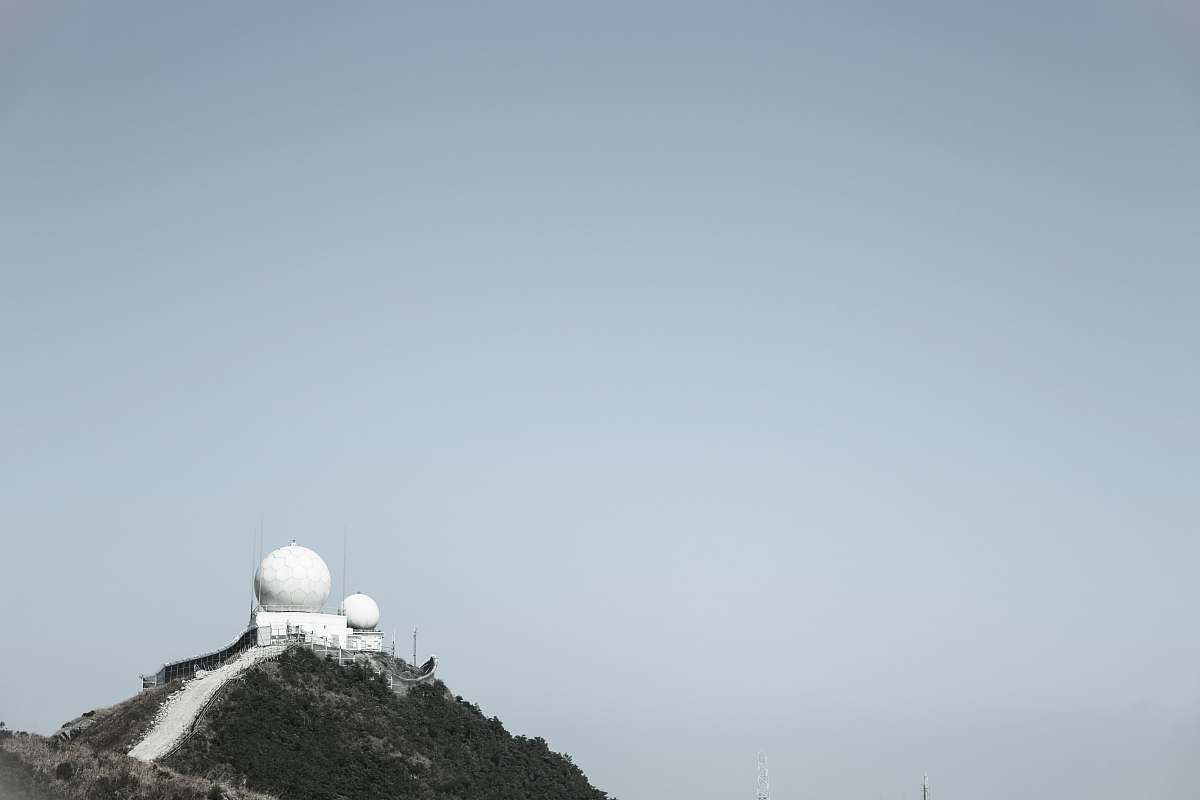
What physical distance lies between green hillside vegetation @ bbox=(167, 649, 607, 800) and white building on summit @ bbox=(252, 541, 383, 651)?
4.87 meters

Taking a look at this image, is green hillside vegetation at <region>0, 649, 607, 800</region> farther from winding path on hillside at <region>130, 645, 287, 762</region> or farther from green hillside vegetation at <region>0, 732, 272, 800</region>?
winding path on hillside at <region>130, 645, 287, 762</region>

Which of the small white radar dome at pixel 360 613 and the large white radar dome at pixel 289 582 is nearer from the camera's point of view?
the large white radar dome at pixel 289 582

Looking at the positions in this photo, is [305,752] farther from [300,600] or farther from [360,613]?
[360,613]

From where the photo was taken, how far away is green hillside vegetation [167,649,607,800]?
65.2 m

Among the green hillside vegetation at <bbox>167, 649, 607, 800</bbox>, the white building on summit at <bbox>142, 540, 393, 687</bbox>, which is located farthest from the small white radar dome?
the green hillside vegetation at <bbox>167, 649, 607, 800</bbox>

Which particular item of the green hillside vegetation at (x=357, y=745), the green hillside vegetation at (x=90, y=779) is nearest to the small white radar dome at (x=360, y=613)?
the green hillside vegetation at (x=357, y=745)

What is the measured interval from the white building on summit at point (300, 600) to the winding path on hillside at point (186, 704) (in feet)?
12.5

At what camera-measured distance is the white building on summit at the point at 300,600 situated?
8175cm

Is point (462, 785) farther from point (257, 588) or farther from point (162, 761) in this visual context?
point (257, 588)

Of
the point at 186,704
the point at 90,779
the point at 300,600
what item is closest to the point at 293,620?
the point at 300,600

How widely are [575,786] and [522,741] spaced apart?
502 centimetres

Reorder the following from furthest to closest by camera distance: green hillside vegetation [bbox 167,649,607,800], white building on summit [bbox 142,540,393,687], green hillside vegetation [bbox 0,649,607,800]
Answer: white building on summit [bbox 142,540,393,687], green hillside vegetation [bbox 167,649,607,800], green hillside vegetation [bbox 0,649,607,800]

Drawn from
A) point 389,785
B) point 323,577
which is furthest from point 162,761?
point 323,577

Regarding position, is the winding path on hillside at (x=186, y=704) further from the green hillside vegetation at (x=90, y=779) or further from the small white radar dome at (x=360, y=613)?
the small white radar dome at (x=360, y=613)
